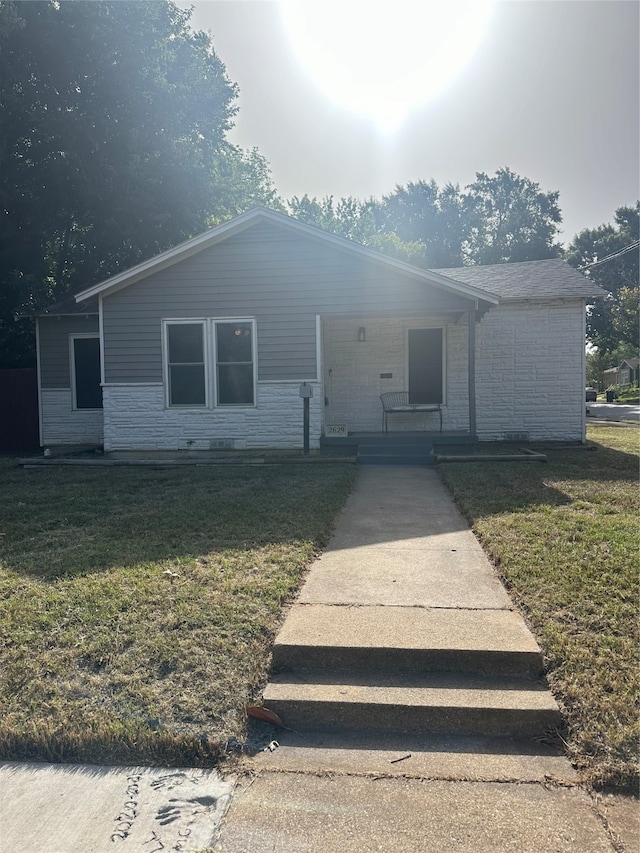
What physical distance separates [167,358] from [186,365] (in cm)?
39

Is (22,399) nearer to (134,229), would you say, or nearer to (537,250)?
(134,229)

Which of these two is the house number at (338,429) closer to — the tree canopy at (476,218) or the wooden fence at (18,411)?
the wooden fence at (18,411)

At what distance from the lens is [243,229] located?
36.9 feet

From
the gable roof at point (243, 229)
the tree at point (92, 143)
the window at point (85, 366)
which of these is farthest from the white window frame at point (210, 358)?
the tree at point (92, 143)

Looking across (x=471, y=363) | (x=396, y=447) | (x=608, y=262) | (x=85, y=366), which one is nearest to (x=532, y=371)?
(x=471, y=363)

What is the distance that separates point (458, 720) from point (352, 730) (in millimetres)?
532

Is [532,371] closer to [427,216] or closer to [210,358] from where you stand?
[210,358]

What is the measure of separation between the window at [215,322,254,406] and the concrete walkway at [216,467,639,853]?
7313 mm

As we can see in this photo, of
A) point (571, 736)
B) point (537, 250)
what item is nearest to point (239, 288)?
point (571, 736)

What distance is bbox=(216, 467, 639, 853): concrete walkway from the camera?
2.27 meters

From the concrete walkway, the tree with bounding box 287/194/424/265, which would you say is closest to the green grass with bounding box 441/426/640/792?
the concrete walkway

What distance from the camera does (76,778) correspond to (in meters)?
2.67

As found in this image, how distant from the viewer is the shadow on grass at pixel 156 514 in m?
5.23

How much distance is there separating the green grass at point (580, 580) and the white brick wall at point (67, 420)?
9.37 metres
